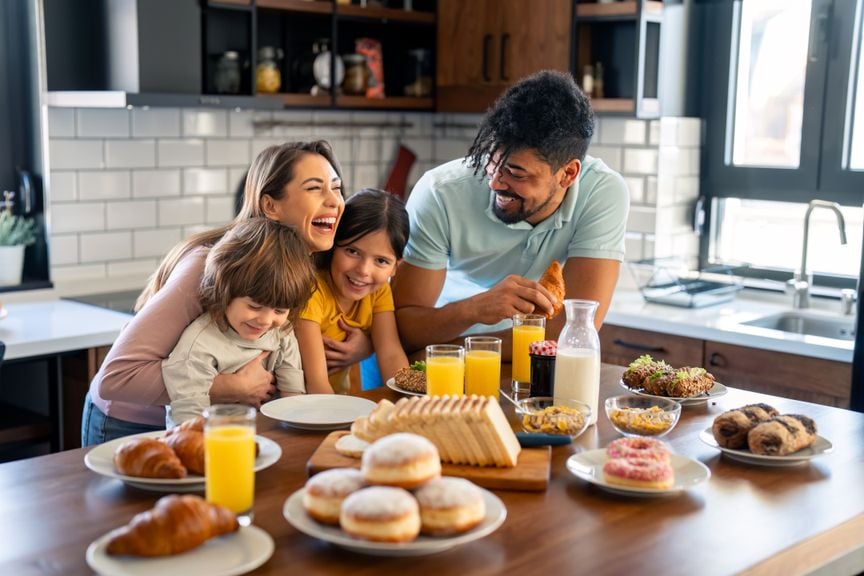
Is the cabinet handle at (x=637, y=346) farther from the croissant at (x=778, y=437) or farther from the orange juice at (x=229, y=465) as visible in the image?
the orange juice at (x=229, y=465)

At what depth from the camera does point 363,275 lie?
8.11ft

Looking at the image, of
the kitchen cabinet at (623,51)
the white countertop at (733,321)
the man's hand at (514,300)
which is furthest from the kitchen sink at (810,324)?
the man's hand at (514,300)

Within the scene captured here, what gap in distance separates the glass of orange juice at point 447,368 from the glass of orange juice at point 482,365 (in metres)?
0.08

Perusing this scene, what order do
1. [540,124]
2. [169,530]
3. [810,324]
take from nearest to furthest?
[169,530]
[540,124]
[810,324]

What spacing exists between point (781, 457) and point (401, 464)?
743 millimetres

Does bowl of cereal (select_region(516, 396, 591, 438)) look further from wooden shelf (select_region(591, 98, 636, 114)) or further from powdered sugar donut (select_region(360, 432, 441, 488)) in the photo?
wooden shelf (select_region(591, 98, 636, 114))

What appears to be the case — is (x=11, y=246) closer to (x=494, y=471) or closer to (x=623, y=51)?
(x=623, y=51)

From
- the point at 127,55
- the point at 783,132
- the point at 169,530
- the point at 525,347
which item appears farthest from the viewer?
the point at 783,132

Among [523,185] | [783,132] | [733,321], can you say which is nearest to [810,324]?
[733,321]

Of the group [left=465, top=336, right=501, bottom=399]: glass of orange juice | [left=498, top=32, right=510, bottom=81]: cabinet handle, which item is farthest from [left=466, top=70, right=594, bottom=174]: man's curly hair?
[left=498, top=32, right=510, bottom=81]: cabinet handle

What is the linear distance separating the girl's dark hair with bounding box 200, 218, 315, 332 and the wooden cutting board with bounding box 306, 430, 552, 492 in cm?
51

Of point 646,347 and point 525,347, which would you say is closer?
point 525,347

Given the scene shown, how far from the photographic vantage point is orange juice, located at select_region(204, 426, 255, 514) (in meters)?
1.45

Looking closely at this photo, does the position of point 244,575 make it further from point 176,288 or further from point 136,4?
point 136,4
